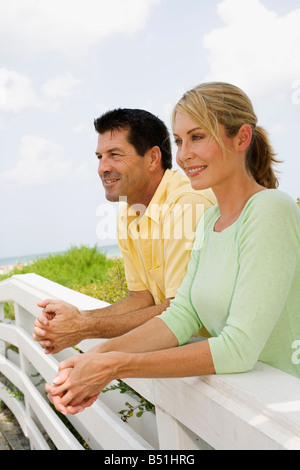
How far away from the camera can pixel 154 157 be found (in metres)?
2.85

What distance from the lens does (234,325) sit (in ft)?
4.67

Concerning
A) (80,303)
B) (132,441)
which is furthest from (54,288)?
(132,441)

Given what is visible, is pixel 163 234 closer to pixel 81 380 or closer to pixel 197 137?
pixel 197 137

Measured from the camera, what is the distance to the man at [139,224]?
2203mm

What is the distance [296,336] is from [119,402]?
1.12m

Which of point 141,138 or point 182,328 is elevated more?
point 141,138

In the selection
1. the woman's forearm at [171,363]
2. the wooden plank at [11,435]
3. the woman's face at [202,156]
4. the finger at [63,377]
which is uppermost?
the woman's face at [202,156]

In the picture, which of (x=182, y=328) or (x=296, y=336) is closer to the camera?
(x=296, y=336)

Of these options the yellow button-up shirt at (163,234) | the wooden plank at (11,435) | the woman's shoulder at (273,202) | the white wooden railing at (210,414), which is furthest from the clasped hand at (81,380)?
the wooden plank at (11,435)

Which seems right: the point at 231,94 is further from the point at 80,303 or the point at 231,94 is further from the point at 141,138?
the point at 80,303

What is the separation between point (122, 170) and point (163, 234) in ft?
1.68

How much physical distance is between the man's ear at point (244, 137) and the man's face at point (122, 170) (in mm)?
1027

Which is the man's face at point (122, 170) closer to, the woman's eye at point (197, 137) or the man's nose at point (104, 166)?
the man's nose at point (104, 166)

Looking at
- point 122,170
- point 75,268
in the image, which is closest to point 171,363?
point 122,170
